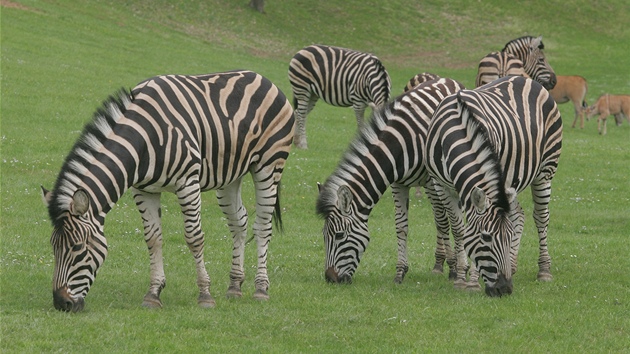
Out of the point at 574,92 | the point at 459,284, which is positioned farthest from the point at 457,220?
the point at 574,92

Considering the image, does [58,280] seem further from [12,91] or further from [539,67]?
[12,91]

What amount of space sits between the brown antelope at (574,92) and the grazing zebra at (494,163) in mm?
21443

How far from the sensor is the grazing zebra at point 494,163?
31.5 ft

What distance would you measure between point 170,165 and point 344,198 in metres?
2.54

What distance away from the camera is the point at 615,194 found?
60.2 feet

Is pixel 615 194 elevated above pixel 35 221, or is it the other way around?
pixel 615 194

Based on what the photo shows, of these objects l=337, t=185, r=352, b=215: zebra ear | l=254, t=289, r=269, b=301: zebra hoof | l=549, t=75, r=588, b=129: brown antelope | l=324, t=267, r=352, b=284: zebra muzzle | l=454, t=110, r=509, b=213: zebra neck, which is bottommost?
l=254, t=289, r=269, b=301: zebra hoof

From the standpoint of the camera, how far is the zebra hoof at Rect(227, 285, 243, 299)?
32.7 ft

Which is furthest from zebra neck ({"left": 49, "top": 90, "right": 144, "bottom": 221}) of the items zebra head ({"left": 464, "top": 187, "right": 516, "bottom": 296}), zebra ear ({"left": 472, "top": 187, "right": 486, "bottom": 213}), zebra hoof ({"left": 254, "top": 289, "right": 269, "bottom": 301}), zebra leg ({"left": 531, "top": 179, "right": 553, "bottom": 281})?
zebra leg ({"left": 531, "top": 179, "right": 553, "bottom": 281})

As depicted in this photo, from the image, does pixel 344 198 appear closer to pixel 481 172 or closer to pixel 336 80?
pixel 481 172

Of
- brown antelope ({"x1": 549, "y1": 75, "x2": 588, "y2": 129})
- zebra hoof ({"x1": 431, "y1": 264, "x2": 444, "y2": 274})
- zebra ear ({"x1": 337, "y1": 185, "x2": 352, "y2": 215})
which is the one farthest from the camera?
brown antelope ({"x1": 549, "y1": 75, "x2": 588, "y2": 129})

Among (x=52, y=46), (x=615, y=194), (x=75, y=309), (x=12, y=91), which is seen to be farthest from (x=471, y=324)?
(x=52, y=46)

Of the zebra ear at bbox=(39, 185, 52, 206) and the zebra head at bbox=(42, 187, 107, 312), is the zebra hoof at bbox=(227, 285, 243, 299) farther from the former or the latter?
the zebra ear at bbox=(39, 185, 52, 206)

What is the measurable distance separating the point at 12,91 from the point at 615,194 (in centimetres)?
1614
